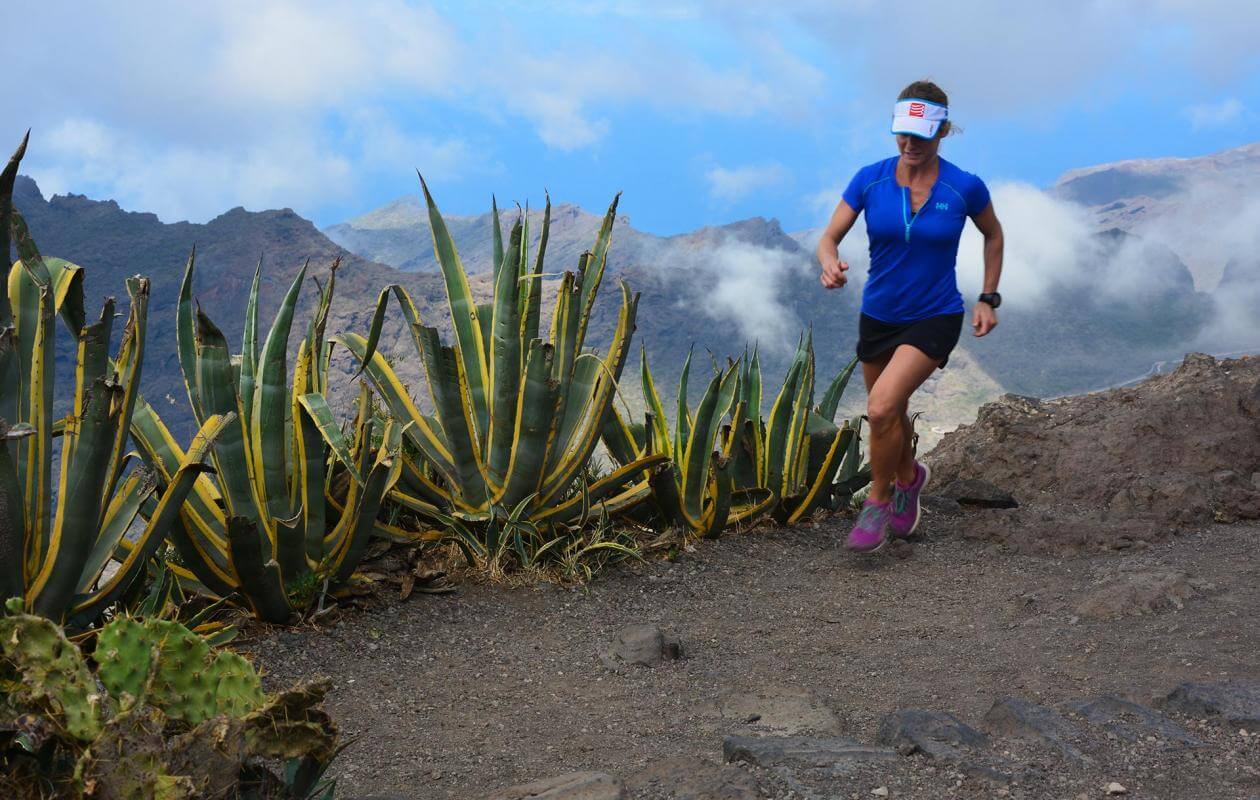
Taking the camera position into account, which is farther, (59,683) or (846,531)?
(846,531)

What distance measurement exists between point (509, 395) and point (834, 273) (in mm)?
1333

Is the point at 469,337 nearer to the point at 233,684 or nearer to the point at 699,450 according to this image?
the point at 699,450

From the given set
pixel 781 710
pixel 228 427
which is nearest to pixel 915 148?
pixel 781 710

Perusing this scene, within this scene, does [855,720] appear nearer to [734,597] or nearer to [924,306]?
[734,597]

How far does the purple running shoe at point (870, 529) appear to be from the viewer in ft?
16.9

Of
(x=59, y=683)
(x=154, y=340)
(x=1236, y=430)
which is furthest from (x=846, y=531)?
(x=154, y=340)

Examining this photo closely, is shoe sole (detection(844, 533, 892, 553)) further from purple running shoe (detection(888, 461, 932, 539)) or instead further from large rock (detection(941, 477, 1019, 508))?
large rock (detection(941, 477, 1019, 508))

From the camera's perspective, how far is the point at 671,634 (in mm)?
4113

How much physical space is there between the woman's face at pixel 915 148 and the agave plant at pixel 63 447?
277cm

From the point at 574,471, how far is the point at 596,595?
1.61 ft

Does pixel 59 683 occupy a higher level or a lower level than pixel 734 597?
higher

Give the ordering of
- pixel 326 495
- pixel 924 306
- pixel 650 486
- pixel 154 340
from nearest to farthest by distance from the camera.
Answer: pixel 326 495, pixel 924 306, pixel 650 486, pixel 154 340

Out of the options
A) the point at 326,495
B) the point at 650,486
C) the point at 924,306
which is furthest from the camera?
the point at 650,486

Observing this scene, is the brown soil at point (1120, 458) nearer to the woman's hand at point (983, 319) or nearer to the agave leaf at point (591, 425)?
the woman's hand at point (983, 319)
